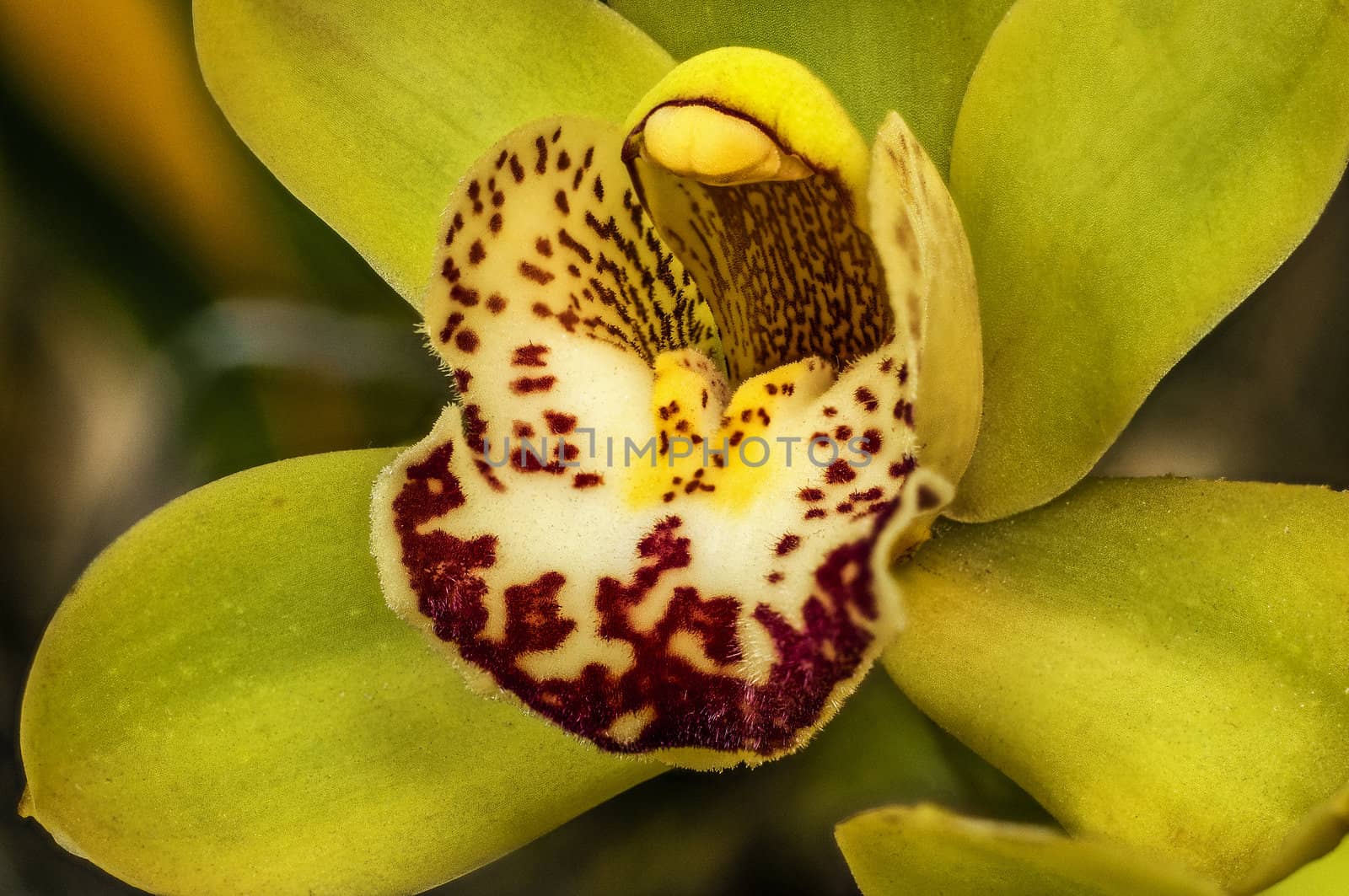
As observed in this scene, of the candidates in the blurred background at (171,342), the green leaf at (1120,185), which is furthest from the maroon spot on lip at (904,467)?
the blurred background at (171,342)

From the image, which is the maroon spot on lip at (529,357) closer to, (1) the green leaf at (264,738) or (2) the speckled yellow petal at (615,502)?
(2) the speckled yellow petal at (615,502)

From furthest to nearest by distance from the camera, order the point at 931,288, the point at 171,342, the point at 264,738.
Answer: the point at 171,342, the point at 264,738, the point at 931,288

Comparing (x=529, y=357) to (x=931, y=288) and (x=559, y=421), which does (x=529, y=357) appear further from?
(x=931, y=288)

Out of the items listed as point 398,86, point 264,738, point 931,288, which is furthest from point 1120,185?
point 264,738

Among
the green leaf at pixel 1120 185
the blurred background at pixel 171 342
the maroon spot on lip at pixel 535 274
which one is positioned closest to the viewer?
the green leaf at pixel 1120 185

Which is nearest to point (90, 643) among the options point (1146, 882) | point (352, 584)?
point (352, 584)

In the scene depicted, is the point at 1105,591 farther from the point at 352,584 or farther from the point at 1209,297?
the point at 352,584
